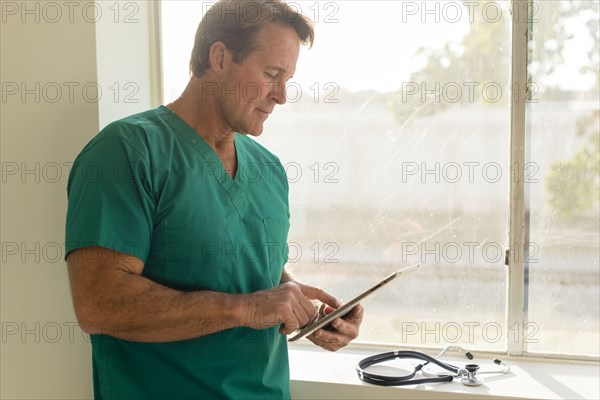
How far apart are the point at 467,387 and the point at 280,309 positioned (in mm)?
645

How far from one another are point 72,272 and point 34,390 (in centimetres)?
74

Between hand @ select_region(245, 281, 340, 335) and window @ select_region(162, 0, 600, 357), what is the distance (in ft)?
1.99

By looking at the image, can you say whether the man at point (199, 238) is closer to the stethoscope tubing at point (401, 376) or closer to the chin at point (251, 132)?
the chin at point (251, 132)

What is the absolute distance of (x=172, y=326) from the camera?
3.75 feet

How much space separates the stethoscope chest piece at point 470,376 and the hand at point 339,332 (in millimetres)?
369

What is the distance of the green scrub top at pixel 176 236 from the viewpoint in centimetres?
114

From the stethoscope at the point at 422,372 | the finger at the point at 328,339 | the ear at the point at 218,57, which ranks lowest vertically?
the stethoscope at the point at 422,372

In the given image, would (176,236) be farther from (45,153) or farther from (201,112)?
(45,153)

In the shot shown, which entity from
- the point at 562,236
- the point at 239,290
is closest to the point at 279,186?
the point at 239,290

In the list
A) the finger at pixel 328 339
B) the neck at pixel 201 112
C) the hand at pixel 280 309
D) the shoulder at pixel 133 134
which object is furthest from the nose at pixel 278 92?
the finger at pixel 328 339

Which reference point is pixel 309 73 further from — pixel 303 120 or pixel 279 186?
pixel 279 186

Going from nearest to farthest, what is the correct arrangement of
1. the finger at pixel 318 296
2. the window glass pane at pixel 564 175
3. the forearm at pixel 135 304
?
the forearm at pixel 135 304, the finger at pixel 318 296, the window glass pane at pixel 564 175

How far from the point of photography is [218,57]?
1.31m

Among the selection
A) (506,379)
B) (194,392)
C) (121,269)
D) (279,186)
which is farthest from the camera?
(506,379)
